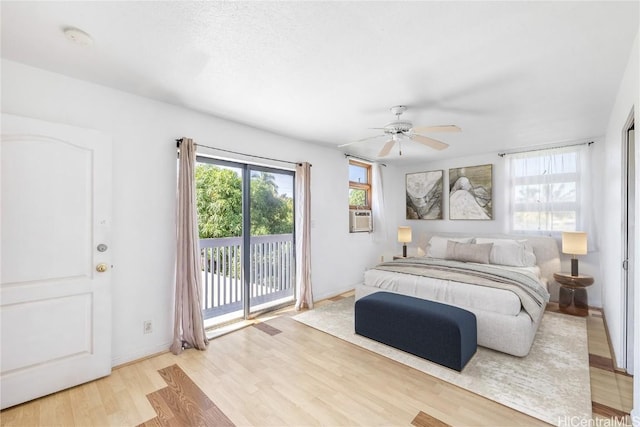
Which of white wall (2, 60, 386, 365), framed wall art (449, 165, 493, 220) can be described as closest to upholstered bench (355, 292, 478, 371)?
white wall (2, 60, 386, 365)

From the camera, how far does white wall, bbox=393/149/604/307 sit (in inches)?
156

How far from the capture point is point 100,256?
2326 mm

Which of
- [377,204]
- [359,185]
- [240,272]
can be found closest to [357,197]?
[359,185]

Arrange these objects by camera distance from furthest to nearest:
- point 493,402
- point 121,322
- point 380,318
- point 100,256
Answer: point 380,318, point 121,322, point 100,256, point 493,402

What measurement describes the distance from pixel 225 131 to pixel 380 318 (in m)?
2.77

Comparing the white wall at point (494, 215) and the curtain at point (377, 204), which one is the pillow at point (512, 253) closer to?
the white wall at point (494, 215)

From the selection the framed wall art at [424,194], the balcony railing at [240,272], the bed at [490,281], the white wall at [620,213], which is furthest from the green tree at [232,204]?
the white wall at [620,213]

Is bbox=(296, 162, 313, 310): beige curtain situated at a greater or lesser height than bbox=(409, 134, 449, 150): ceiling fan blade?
lesser

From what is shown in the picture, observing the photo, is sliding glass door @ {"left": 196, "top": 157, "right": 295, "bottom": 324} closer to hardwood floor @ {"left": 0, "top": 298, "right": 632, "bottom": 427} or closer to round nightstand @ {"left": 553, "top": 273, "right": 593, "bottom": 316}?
hardwood floor @ {"left": 0, "top": 298, "right": 632, "bottom": 427}

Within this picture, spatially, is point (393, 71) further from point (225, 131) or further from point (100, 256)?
point (100, 256)

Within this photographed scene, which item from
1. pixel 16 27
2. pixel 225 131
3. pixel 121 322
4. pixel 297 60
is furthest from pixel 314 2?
pixel 121 322

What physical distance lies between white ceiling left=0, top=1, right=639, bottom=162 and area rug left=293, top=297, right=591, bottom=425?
246 cm

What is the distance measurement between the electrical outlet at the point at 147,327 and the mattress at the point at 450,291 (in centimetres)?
254

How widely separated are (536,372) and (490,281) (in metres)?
0.90
